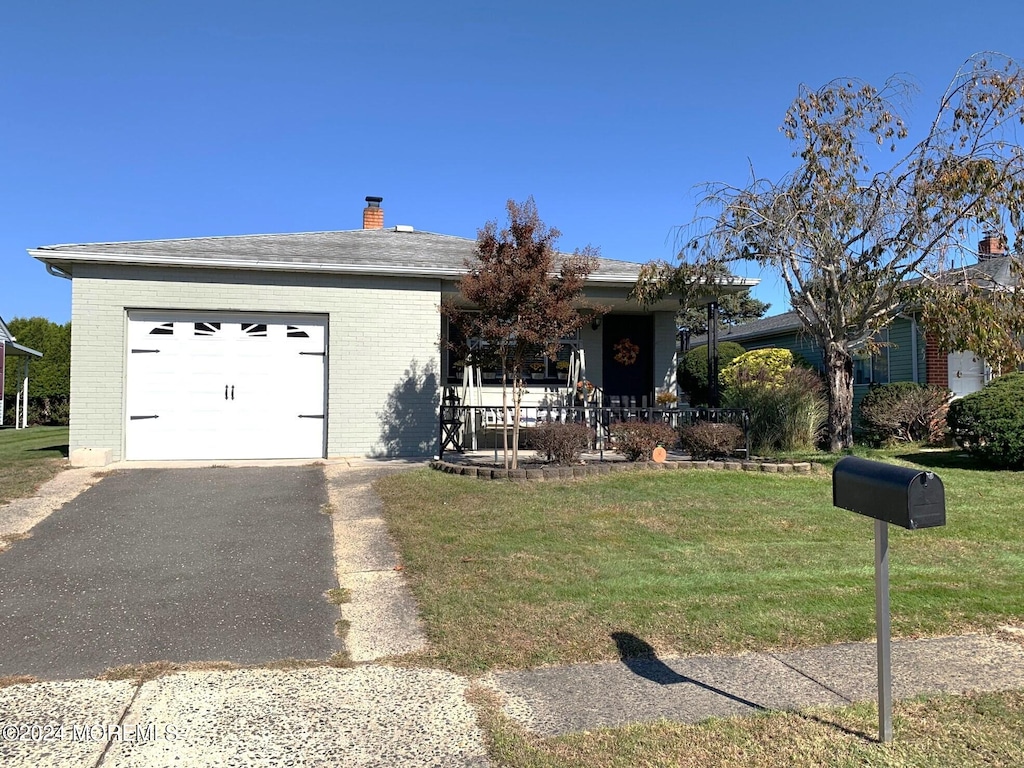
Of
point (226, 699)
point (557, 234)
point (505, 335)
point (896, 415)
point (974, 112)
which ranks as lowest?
point (226, 699)

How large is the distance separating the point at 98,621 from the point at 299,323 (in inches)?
293

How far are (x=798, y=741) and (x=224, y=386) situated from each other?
33.4 feet

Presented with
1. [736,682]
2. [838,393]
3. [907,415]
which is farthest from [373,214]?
[736,682]

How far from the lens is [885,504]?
9.37 feet

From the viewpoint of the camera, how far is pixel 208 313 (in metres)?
Answer: 11.2

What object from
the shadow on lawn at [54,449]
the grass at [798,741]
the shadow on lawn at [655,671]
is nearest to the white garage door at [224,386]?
the shadow on lawn at [54,449]

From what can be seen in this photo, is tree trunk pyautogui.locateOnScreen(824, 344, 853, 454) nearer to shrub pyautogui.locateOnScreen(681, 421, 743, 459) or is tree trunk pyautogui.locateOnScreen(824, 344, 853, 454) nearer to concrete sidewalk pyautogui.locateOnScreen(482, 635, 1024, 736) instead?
shrub pyautogui.locateOnScreen(681, 421, 743, 459)

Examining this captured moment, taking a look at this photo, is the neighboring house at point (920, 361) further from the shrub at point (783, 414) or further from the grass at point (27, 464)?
the grass at point (27, 464)

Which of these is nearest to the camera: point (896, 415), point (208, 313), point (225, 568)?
point (225, 568)

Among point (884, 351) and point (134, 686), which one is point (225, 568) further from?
point (884, 351)

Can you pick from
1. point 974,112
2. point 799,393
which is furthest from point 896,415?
point 974,112

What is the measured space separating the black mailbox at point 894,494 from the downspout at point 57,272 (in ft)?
37.8

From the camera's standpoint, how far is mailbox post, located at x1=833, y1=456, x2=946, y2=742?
2.73 meters

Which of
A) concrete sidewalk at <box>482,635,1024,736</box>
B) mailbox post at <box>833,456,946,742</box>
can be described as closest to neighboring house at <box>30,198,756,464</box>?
concrete sidewalk at <box>482,635,1024,736</box>
